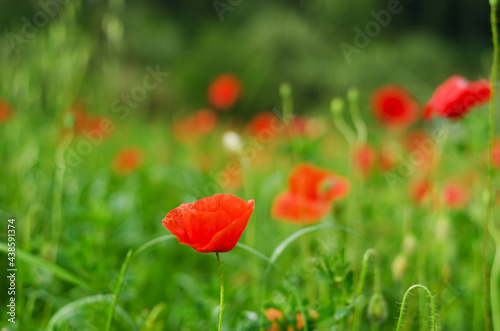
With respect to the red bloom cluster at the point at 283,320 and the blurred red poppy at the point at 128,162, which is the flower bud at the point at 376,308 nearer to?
the red bloom cluster at the point at 283,320

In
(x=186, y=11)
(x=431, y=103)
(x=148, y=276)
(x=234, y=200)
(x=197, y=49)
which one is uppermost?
(x=186, y=11)

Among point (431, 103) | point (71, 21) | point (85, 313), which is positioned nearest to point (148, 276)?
point (85, 313)

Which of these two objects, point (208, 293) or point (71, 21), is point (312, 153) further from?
point (71, 21)

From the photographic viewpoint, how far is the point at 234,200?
517mm

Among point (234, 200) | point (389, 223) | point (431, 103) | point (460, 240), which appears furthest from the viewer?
point (389, 223)

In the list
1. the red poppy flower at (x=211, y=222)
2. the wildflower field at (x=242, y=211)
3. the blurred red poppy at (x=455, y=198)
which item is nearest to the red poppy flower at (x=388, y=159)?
the wildflower field at (x=242, y=211)

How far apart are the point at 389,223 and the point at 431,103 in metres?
0.59

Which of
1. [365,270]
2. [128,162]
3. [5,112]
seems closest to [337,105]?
[365,270]

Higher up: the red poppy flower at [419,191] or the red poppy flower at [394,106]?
the red poppy flower at [394,106]

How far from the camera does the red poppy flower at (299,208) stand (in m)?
1.01

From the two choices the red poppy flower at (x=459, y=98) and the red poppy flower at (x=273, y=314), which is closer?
the red poppy flower at (x=273, y=314)

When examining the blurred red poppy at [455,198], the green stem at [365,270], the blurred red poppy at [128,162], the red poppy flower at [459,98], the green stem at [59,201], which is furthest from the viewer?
the blurred red poppy at [128,162]

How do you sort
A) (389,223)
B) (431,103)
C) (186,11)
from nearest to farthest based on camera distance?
(431,103) → (389,223) → (186,11)

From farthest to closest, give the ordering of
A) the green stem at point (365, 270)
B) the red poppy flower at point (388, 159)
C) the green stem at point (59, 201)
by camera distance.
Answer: the red poppy flower at point (388, 159) < the green stem at point (59, 201) < the green stem at point (365, 270)
